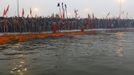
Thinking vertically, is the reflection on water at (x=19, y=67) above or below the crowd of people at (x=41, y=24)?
below

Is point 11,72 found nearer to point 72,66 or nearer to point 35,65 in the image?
point 35,65

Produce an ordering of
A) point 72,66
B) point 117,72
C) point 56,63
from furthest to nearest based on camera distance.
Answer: point 56,63 < point 72,66 < point 117,72

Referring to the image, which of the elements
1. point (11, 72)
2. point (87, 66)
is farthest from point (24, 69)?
point (87, 66)

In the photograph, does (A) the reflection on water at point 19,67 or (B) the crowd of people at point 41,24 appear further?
(B) the crowd of people at point 41,24

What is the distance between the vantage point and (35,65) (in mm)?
A: 15711

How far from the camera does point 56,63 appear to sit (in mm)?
16281

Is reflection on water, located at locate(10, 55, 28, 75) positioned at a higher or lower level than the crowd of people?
lower

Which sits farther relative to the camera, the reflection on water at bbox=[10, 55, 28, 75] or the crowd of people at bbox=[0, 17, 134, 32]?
the crowd of people at bbox=[0, 17, 134, 32]

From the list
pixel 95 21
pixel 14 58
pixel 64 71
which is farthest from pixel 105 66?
pixel 95 21

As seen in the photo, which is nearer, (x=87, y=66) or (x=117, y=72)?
(x=117, y=72)

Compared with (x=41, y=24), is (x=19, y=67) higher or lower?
lower

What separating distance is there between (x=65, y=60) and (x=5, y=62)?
3286mm

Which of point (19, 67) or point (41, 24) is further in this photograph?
point (41, 24)

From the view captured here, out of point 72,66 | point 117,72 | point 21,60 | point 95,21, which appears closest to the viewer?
point 117,72
